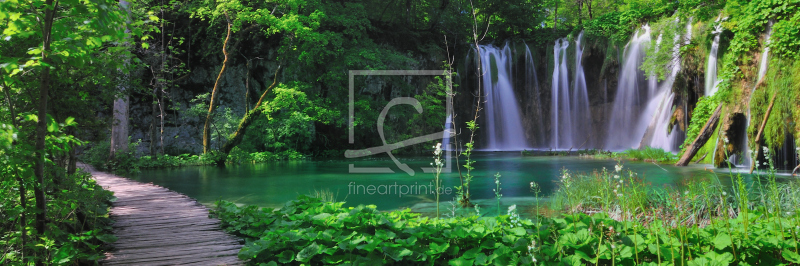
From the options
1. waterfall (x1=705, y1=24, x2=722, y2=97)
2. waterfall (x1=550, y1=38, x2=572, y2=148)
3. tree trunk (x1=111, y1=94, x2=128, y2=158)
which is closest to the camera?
tree trunk (x1=111, y1=94, x2=128, y2=158)

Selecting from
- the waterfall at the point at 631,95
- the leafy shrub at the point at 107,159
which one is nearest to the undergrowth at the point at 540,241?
the leafy shrub at the point at 107,159

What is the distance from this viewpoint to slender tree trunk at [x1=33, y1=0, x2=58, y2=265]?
254cm

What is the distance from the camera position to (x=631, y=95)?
2086 centimetres

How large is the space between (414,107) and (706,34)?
1206 cm

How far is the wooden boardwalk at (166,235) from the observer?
3.44 meters

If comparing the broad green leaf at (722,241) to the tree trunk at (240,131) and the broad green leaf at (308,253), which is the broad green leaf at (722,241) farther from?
the tree trunk at (240,131)

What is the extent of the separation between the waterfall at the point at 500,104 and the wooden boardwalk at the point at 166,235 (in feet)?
65.4

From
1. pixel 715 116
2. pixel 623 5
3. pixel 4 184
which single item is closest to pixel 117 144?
pixel 4 184

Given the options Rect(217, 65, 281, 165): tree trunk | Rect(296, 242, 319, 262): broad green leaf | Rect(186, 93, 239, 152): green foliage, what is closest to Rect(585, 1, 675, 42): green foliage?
Rect(217, 65, 281, 165): tree trunk

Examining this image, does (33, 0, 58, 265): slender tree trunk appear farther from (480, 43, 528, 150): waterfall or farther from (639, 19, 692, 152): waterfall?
(480, 43, 528, 150): waterfall

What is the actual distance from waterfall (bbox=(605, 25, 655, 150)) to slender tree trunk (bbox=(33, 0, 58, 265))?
69.1 feet

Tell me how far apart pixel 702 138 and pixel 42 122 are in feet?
42.5

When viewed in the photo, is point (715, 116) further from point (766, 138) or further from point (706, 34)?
point (706, 34)

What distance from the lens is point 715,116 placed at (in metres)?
11.1
